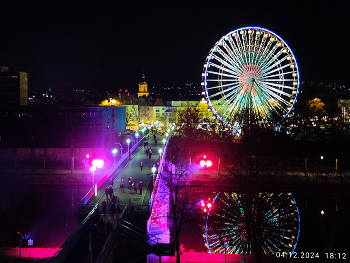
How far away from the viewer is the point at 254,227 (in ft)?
55.8

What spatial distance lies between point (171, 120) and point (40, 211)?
65279 mm

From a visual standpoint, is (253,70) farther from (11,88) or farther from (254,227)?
(11,88)

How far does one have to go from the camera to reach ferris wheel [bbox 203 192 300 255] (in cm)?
1893

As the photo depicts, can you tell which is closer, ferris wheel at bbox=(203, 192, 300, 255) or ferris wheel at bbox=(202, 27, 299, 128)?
ferris wheel at bbox=(203, 192, 300, 255)

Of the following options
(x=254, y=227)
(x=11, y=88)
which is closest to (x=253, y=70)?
(x=254, y=227)

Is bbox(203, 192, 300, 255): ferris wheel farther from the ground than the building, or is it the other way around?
the building

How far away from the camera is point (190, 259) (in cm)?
1797

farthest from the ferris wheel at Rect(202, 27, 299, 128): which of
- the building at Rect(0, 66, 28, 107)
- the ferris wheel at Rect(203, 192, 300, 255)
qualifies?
the building at Rect(0, 66, 28, 107)

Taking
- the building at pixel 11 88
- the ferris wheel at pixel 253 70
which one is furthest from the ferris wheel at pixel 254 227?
the building at pixel 11 88

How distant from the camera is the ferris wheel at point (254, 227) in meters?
18.9

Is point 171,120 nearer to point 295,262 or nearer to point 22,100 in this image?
point 22,100

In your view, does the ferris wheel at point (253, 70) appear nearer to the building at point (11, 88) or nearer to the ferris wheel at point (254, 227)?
the ferris wheel at point (254, 227)

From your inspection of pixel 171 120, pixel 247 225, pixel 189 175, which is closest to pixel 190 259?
pixel 247 225

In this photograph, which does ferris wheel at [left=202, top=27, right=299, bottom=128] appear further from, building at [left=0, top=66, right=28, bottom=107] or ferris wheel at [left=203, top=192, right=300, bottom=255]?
building at [left=0, top=66, right=28, bottom=107]
